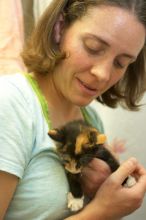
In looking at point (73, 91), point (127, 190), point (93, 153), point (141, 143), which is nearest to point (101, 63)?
point (73, 91)

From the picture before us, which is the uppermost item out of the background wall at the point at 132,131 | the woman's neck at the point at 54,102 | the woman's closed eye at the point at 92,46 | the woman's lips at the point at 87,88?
the woman's closed eye at the point at 92,46

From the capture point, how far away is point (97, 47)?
3.00 feet

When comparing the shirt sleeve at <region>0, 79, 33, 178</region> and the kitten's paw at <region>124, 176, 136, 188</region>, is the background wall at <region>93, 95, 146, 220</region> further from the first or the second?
the shirt sleeve at <region>0, 79, 33, 178</region>

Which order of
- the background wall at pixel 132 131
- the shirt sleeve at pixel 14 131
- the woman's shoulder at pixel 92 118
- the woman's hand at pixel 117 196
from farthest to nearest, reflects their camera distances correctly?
the background wall at pixel 132 131 < the woman's shoulder at pixel 92 118 < the woman's hand at pixel 117 196 < the shirt sleeve at pixel 14 131

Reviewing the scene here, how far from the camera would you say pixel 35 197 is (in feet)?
2.84

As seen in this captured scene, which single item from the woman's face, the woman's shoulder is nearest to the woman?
the woman's face

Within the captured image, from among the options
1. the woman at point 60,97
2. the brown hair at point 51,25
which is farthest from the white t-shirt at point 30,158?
the brown hair at point 51,25

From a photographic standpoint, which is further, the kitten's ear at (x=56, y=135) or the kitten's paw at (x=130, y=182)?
the kitten's paw at (x=130, y=182)

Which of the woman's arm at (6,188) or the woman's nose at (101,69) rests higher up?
the woman's nose at (101,69)

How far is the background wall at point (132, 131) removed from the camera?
1829 millimetres

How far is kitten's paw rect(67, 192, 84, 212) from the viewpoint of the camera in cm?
88

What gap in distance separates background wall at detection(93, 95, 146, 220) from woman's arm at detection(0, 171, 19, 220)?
3.32 ft

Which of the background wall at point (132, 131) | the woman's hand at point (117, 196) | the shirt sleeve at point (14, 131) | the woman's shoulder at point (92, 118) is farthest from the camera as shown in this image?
the background wall at point (132, 131)

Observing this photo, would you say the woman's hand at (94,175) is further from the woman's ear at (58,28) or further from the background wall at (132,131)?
the background wall at (132,131)
